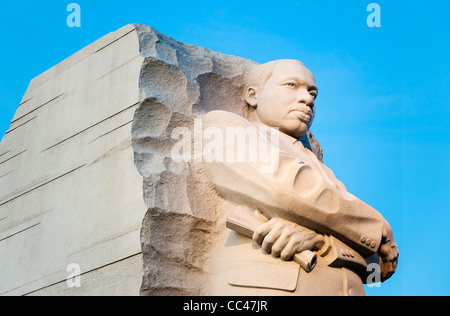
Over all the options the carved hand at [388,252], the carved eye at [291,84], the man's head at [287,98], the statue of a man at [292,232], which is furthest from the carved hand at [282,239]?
the carved eye at [291,84]

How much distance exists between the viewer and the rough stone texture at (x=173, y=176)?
14.2 ft

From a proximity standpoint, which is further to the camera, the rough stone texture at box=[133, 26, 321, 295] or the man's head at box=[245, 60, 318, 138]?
the man's head at box=[245, 60, 318, 138]

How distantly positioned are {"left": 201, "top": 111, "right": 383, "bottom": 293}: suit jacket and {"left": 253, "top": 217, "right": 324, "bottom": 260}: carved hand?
79 millimetres

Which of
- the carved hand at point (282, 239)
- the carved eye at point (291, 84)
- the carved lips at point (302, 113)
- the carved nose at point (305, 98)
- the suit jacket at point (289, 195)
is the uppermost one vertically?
the carved eye at point (291, 84)

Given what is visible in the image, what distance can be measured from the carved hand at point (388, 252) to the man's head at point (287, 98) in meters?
1.07

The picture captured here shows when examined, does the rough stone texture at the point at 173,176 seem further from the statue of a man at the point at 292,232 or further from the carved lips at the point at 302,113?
the carved lips at the point at 302,113

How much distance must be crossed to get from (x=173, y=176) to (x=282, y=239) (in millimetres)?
890

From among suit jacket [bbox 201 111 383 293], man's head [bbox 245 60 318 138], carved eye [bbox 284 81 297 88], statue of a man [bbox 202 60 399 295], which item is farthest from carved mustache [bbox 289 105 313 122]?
suit jacket [bbox 201 111 383 293]

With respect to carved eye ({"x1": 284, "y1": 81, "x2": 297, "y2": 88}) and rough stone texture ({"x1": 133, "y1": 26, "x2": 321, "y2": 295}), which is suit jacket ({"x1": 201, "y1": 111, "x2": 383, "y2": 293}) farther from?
carved eye ({"x1": 284, "y1": 81, "x2": 297, "y2": 88})

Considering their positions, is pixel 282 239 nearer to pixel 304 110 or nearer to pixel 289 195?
pixel 289 195

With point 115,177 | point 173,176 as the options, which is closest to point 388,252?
point 173,176

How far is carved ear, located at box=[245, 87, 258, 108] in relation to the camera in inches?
221

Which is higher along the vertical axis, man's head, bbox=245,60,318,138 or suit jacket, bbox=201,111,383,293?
man's head, bbox=245,60,318,138
